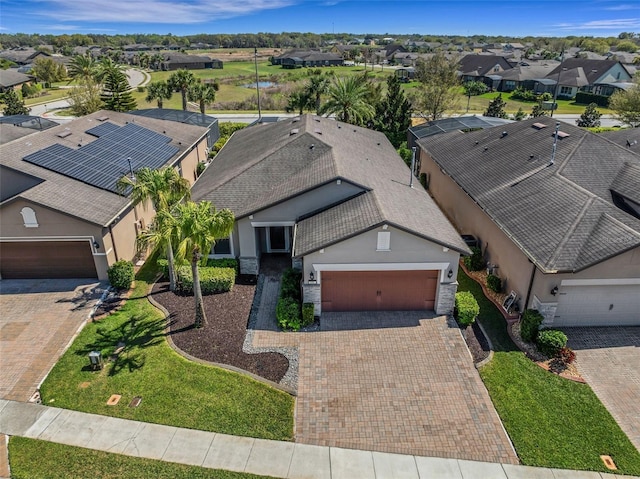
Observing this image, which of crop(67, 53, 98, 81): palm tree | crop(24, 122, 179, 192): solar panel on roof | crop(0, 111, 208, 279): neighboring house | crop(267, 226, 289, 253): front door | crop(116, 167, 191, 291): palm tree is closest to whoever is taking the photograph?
crop(116, 167, 191, 291): palm tree

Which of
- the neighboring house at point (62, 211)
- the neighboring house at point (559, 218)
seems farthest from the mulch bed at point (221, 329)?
the neighboring house at point (559, 218)

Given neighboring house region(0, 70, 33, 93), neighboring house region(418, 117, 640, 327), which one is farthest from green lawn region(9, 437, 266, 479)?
neighboring house region(0, 70, 33, 93)

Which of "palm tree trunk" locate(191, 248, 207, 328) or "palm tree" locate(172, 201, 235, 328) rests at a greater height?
"palm tree" locate(172, 201, 235, 328)

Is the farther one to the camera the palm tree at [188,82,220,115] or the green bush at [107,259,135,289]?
the palm tree at [188,82,220,115]

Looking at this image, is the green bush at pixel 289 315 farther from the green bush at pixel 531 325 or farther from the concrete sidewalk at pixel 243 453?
the green bush at pixel 531 325

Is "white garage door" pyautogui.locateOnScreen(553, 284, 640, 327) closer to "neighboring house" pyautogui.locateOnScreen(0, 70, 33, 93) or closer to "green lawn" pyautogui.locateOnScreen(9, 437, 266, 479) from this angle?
"green lawn" pyautogui.locateOnScreen(9, 437, 266, 479)

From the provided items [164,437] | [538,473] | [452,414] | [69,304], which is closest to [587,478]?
[538,473]

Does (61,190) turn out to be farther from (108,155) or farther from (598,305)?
(598,305)
